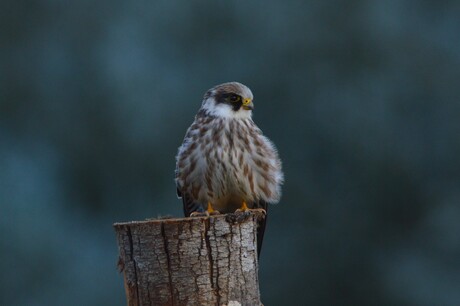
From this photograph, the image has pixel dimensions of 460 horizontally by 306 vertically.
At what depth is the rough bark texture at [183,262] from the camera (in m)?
2.91

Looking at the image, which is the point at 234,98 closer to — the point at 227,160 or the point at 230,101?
the point at 230,101

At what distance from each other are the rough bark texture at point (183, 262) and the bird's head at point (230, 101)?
68.6 inches

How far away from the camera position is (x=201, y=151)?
4.61m

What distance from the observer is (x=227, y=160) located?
15.0 feet

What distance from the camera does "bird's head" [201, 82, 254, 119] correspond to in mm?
4672

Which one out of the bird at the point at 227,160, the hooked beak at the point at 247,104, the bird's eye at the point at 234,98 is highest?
the bird's eye at the point at 234,98

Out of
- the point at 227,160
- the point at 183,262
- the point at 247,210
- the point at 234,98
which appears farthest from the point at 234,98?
the point at 183,262

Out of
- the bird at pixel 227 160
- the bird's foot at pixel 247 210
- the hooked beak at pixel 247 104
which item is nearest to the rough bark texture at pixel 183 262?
the bird's foot at pixel 247 210

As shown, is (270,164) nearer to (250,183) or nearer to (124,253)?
(250,183)

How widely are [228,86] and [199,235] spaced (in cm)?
191

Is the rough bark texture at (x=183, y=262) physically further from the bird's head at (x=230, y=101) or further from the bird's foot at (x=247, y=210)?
the bird's head at (x=230, y=101)

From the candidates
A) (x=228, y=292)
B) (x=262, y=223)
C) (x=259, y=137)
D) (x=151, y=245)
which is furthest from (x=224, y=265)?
(x=259, y=137)

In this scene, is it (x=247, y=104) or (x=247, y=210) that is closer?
(x=247, y=210)

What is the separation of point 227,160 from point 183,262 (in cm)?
172
